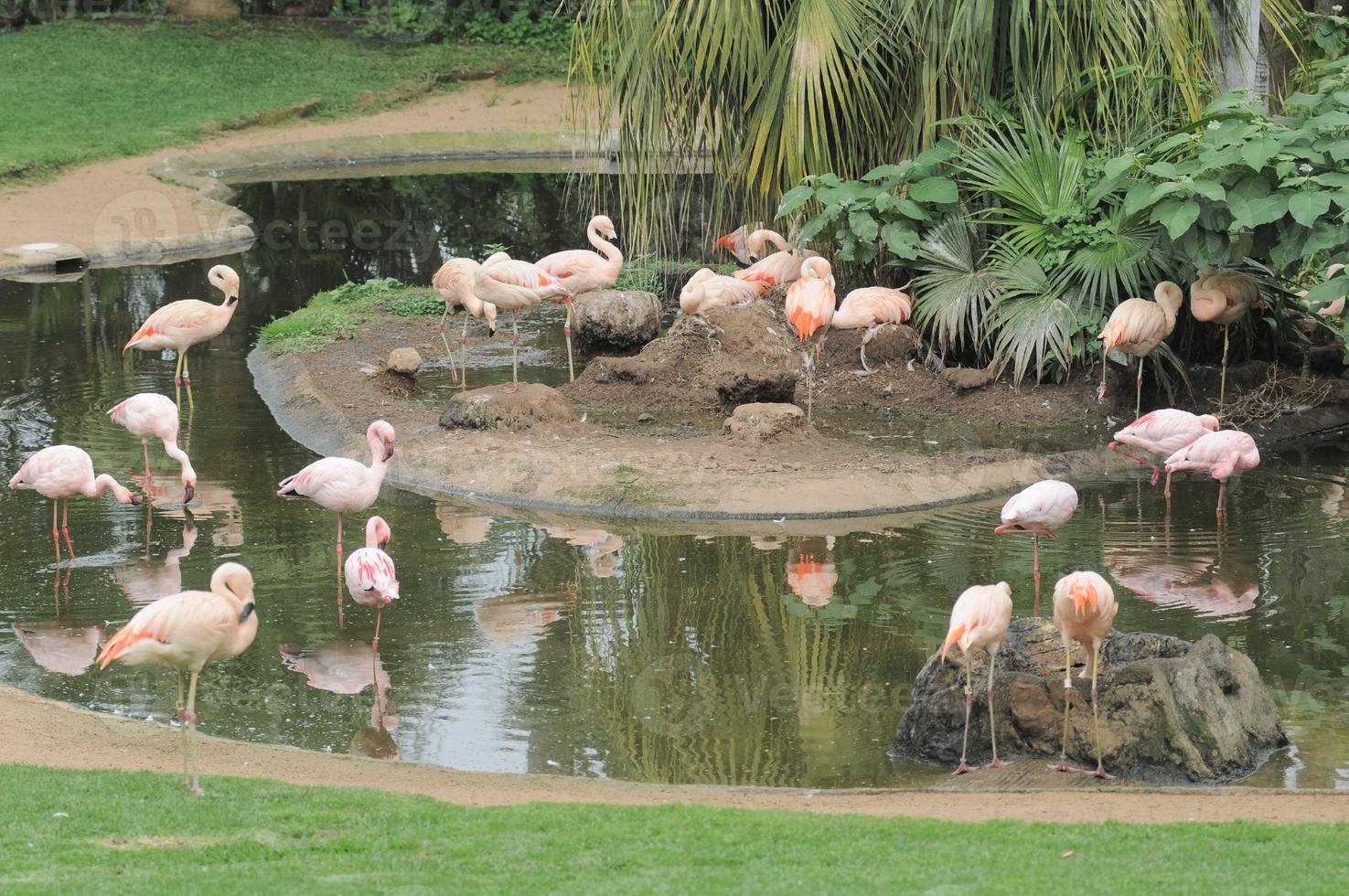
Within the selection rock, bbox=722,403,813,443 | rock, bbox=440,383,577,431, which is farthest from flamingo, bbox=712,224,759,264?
rock, bbox=722,403,813,443

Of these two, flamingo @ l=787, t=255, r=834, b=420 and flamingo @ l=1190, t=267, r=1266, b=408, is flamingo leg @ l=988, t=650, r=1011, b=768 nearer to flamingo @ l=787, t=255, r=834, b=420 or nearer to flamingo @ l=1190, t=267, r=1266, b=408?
flamingo @ l=787, t=255, r=834, b=420

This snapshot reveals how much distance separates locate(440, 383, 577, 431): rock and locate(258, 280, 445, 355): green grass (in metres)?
3.17

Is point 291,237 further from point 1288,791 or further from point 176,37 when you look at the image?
point 1288,791

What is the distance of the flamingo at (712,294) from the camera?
13.1 metres

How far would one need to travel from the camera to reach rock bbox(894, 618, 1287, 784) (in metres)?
6.26

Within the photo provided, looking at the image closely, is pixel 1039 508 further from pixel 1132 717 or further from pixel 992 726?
Result: pixel 992 726

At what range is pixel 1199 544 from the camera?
927 centimetres

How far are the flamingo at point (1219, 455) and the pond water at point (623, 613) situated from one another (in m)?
0.35

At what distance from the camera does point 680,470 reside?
10359 mm

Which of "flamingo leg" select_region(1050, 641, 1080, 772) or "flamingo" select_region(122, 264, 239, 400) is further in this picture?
"flamingo" select_region(122, 264, 239, 400)

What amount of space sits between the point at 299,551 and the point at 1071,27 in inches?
292

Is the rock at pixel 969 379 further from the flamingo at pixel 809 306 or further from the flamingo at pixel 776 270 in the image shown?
the flamingo at pixel 776 270

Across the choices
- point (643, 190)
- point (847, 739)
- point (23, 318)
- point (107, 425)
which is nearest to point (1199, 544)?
point (847, 739)

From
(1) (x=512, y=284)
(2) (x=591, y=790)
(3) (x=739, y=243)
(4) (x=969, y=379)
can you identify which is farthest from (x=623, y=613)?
(3) (x=739, y=243)
